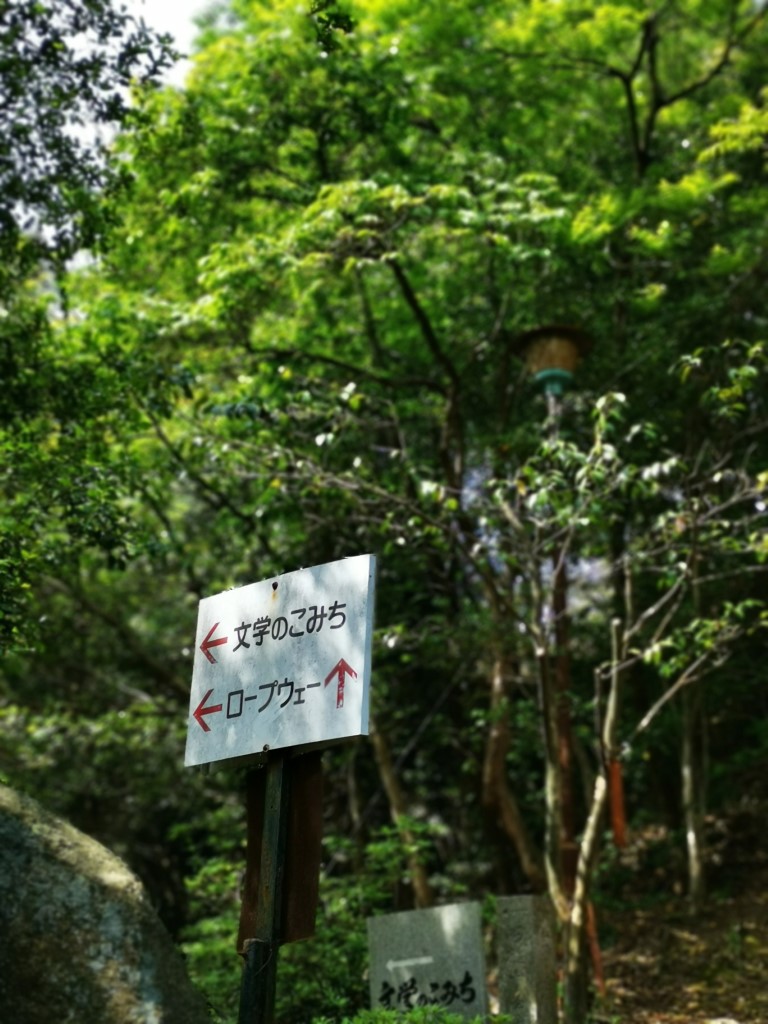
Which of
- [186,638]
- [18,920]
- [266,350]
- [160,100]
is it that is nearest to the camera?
[18,920]

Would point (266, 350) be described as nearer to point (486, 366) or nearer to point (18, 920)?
point (486, 366)

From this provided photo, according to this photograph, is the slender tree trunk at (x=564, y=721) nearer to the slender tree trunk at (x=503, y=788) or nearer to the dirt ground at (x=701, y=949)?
the slender tree trunk at (x=503, y=788)

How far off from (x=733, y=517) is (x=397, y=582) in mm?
3621

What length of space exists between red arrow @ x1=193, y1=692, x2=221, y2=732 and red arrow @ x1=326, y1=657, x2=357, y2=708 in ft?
1.65

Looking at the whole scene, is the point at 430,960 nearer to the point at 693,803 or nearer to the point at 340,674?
the point at 340,674

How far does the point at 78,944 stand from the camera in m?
3.08

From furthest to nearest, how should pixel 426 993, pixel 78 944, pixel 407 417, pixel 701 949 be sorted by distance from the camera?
1. pixel 407 417
2. pixel 701 949
3. pixel 426 993
4. pixel 78 944

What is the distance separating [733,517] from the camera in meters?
10.2

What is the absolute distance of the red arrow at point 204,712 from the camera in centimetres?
344

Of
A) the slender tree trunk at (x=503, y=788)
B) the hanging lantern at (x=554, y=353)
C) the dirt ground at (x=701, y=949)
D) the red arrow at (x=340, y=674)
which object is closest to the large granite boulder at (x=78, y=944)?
the red arrow at (x=340, y=674)

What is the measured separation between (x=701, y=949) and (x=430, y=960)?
372cm

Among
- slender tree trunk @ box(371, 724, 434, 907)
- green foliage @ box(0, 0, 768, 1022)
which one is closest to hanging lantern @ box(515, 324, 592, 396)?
green foliage @ box(0, 0, 768, 1022)

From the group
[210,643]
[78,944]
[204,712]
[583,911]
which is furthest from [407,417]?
[78,944]

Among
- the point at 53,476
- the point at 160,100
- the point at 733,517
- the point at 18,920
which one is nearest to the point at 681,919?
the point at 733,517
